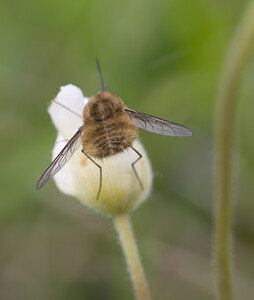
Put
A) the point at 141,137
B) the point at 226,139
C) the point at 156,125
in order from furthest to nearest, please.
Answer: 1. the point at 141,137
2. the point at 156,125
3. the point at 226,139

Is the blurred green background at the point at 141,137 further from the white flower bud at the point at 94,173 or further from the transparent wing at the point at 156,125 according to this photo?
the transparent wing at the point at 156,125

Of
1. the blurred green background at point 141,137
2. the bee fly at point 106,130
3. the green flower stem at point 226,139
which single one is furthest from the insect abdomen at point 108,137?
the blurred green background at point 141,137

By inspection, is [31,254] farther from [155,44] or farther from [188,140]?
[155,44]

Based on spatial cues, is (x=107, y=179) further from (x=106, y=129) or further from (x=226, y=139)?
(x=226, y=139)

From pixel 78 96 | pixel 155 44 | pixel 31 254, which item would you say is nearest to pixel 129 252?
pixel 78 96

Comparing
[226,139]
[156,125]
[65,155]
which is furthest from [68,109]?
[226,139]
